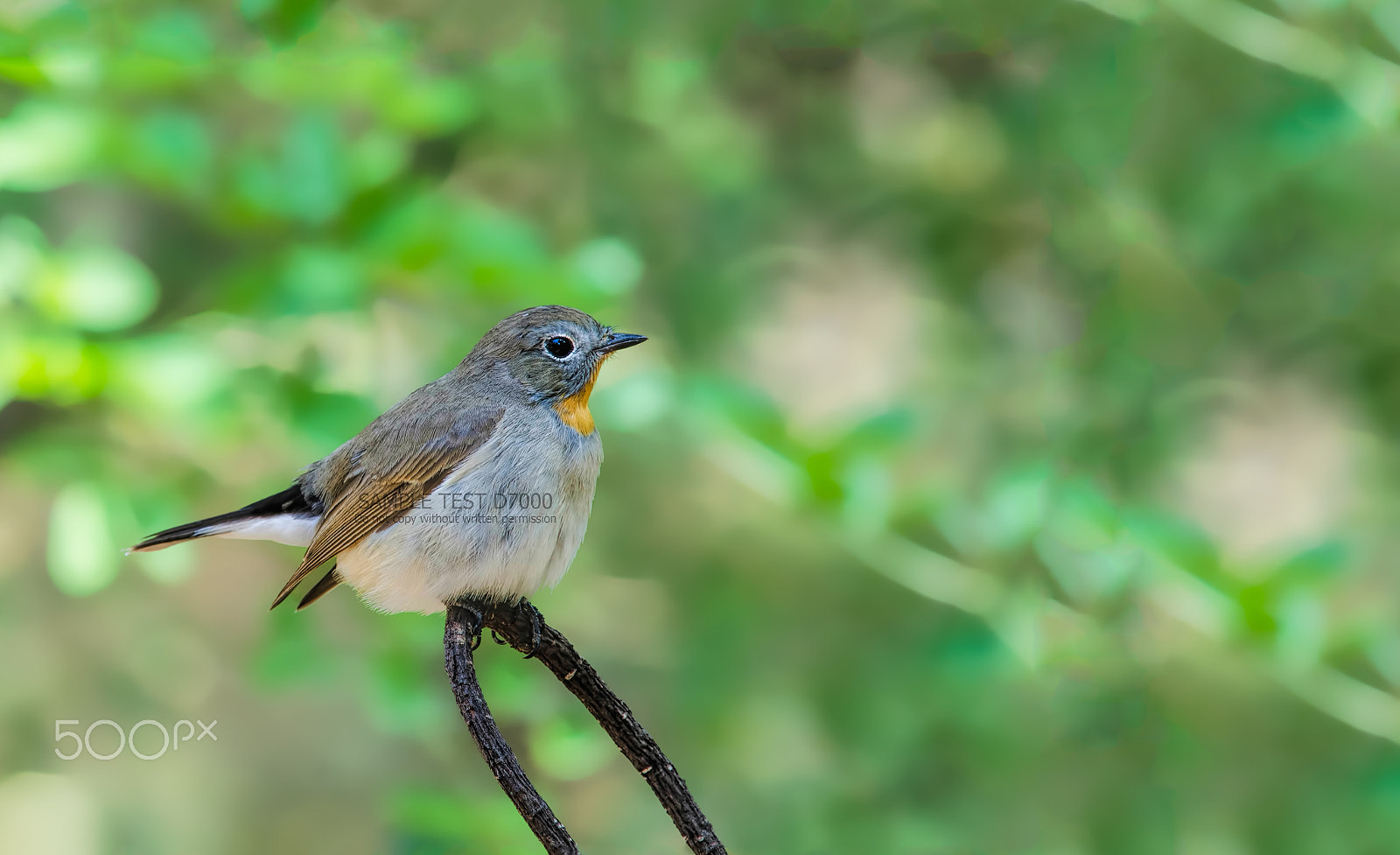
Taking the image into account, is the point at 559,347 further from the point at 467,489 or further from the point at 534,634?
the point at 534,634

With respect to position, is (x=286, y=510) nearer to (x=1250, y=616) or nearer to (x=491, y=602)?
(x=491, y=602)

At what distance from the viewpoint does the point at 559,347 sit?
4.17 ft

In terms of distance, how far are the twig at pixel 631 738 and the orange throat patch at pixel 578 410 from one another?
0.30m

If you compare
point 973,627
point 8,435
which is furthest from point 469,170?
point 973,627

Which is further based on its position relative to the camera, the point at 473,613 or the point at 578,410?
the point at 578,410

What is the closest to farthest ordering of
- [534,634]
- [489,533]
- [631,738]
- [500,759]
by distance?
[500,759] → [631,738] → [534,634] → [489,533]

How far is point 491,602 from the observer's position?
118 centimetres

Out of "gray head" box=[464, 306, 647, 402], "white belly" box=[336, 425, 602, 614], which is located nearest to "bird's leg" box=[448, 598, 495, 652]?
"white belly" box=[336, 425, 602, 614]

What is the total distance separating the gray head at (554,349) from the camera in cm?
126

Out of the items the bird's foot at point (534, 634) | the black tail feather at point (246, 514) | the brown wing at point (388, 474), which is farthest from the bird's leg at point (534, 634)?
the black tail feather at point (246, 514)

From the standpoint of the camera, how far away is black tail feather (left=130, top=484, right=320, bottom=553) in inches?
41.9

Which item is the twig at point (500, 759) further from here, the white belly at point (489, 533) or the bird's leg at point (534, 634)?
the white belly at point (489, 533)

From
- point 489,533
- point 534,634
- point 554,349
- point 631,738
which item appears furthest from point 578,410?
point 631,738

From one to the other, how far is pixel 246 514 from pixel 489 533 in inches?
10.4
